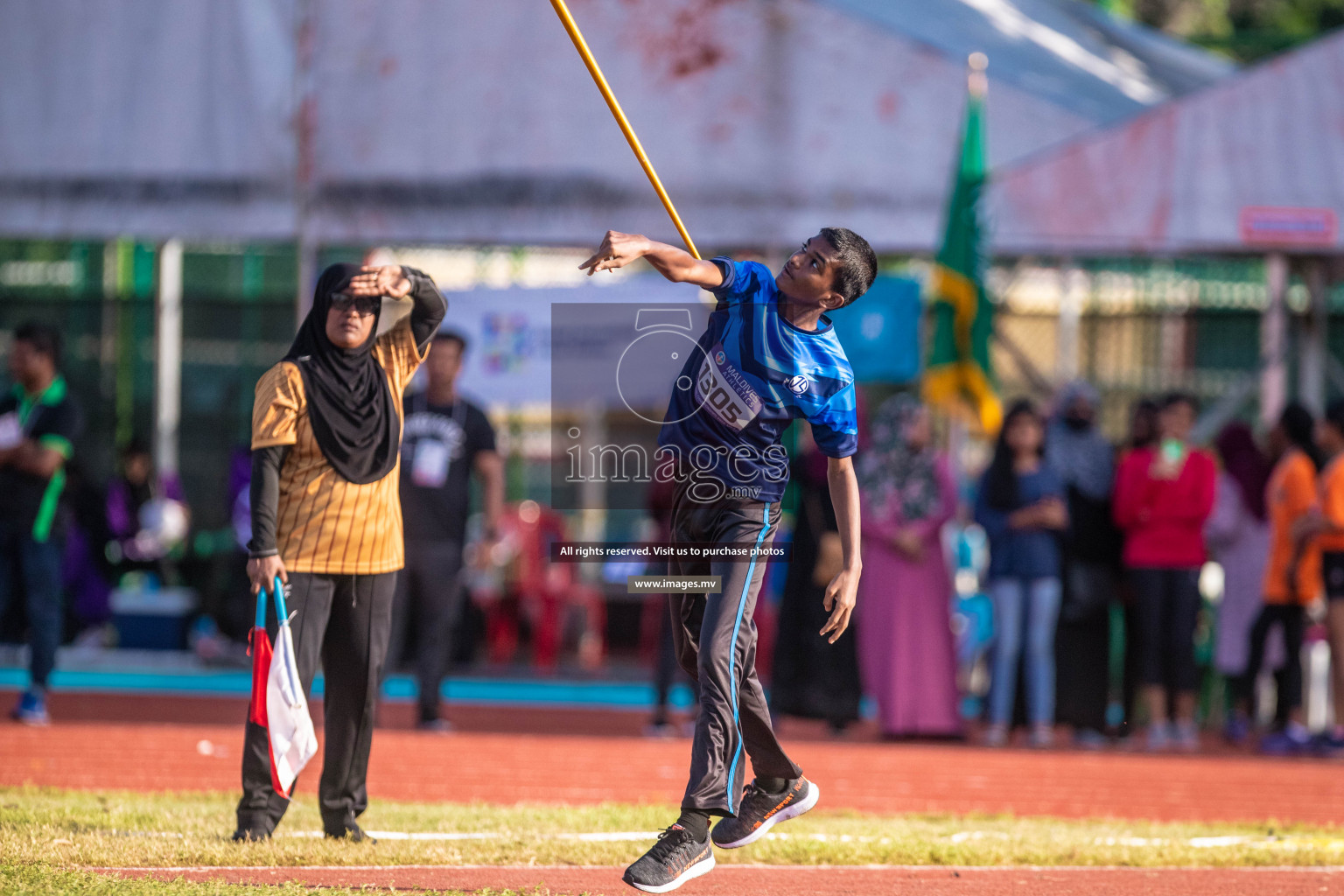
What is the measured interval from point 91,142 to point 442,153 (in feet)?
8.66

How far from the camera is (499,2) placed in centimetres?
1133

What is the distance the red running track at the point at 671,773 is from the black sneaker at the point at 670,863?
89.8 inches

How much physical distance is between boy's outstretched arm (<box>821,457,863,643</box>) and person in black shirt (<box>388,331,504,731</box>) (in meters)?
4.34

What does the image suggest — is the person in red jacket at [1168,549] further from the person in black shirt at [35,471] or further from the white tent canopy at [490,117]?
the person in black shirt at [35,471]

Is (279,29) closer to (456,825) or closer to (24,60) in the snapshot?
(24,60)

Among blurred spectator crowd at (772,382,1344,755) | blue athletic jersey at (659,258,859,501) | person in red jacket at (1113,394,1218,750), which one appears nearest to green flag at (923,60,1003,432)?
blurred spectator crowd at (772,382,1344,755)

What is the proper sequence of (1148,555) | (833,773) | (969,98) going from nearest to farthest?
(833,773) → (1148,555) → (969,98)

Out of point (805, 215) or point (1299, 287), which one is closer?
point (805, 215)

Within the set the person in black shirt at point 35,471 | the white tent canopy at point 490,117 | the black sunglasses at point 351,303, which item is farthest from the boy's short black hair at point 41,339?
the black sunglasses at point 351,303

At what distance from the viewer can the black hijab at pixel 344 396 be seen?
18.0ft

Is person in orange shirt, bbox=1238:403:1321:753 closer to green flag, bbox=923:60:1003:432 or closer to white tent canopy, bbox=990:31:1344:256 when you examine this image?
white tent canopy, bbox=990:31:1344:256

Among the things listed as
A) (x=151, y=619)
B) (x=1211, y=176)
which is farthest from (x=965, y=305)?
(x=151, y=619)

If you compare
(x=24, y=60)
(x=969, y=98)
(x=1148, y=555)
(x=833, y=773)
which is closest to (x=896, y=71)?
(x=969, y=98)

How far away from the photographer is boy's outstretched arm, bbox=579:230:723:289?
4297 millimetres
